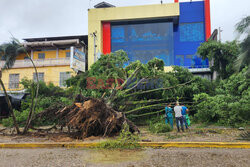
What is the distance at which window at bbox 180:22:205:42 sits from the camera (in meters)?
27.3

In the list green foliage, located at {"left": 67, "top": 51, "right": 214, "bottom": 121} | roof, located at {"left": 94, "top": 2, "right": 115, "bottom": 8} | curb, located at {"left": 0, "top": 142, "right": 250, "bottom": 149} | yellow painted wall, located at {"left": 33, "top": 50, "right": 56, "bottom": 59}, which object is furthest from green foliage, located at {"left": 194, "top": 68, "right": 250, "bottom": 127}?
roof, located at {"left": 94, "top": 2, "right": 115, "bottom": 8}

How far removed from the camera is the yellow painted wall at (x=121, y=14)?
1054 inches

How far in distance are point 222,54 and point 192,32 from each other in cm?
1083

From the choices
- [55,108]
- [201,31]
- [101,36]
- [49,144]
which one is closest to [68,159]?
[49,144]

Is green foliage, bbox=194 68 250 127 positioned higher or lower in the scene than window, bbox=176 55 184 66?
lower

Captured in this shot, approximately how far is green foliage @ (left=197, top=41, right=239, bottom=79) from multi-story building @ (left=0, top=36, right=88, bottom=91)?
13.6m

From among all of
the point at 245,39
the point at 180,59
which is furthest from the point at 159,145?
the point at 180,59

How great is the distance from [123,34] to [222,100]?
19.1 m

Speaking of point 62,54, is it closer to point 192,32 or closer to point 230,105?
point 192,32

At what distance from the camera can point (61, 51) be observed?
2702 centimetres

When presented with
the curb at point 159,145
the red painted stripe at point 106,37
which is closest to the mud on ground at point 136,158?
the curb at point 159,145

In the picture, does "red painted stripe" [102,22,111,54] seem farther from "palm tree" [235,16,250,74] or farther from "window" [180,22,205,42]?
"palm tree" [235,16,250,74]

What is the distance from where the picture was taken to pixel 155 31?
2759cm

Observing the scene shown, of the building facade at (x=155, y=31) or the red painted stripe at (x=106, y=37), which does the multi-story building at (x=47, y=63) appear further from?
the building facade at (x=155, y=31)
